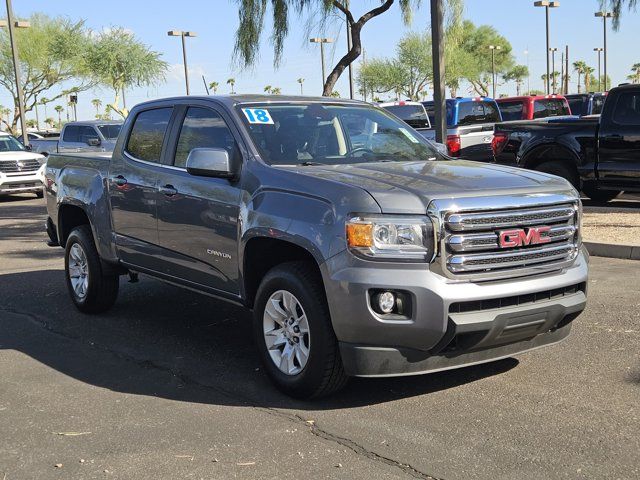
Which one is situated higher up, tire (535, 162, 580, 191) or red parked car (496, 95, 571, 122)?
red parked car (496, 95, 571, 122)

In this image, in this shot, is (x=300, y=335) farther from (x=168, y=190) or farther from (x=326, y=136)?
(x=168, y=190)

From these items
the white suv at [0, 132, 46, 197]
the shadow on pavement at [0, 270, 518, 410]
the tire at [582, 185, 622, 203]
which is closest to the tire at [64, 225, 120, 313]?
the shadow on pavement at [0, 270, 518, 410]

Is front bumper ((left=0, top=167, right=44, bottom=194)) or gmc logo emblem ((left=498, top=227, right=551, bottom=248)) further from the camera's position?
front bumper ((left=0, top=167, right=44, bottom=194))

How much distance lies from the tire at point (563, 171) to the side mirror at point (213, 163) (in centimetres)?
836

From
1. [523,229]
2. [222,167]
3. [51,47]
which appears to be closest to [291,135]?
[222,167]

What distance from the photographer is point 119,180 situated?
21.3ft

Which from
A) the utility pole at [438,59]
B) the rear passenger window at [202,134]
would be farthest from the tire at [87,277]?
the utility pole at [438,59]

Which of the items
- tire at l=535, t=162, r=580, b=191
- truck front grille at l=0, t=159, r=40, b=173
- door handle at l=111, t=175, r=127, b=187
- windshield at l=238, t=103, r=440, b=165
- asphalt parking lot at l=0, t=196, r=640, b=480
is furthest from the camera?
truck front grille at l=0, t=159, r=40, b=173

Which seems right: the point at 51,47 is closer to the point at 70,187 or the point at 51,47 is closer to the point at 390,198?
the point at 70,187

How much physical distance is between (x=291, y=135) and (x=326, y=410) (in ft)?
6.34

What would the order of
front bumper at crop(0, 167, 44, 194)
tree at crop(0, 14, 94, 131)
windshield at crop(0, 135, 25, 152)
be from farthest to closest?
tree at crop(0, 14, 94, 131) → windshield at crop(0, 135, 25, 152) → front bumper at crop(0, 167, 44, 194)

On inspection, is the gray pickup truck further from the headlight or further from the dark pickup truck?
the headlight

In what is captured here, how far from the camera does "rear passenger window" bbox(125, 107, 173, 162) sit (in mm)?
6219

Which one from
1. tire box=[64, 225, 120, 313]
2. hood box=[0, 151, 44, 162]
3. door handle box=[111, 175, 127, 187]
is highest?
→ door handle box=[111, 175, 127, 187]
